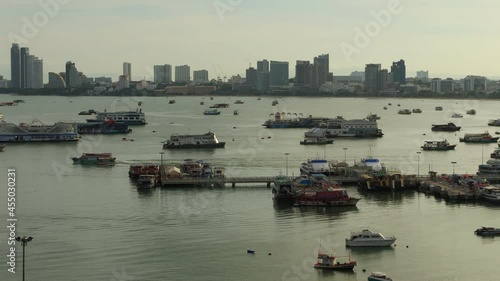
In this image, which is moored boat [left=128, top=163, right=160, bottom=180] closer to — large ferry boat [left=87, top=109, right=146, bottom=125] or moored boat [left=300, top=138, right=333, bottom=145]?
moored boat [left=300, top=138, right=333, bottom=145]

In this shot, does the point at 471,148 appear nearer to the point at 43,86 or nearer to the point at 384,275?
the point at 384,275

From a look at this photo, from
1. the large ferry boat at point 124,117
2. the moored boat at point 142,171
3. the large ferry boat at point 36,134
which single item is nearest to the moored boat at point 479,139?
the large ferry boat at point 36,134

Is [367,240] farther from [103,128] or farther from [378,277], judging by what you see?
[103,128]

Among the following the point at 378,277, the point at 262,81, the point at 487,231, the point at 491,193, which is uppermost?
the point at 262,81

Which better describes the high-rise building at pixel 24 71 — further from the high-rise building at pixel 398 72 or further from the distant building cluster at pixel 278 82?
the high-rise building at pixel 398 72

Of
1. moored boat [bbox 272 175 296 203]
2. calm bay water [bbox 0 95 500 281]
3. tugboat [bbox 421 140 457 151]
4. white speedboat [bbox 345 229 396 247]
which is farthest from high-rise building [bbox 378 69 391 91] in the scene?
white speedboat [bbox 345 229 396 247]

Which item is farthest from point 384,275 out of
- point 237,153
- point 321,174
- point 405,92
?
point 405,92

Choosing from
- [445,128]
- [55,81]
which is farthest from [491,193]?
[55,81]
